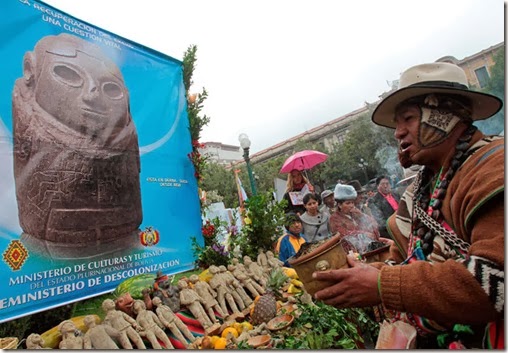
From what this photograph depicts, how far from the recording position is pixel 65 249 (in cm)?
339

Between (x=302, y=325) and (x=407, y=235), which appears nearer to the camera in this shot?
(x=407, y=235)

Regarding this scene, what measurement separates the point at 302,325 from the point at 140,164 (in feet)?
9.08

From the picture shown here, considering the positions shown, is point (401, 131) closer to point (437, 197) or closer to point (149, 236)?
point (437, 197)

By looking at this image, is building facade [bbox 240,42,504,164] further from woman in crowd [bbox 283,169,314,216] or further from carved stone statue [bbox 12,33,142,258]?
carved stone statue [bbox 12,33,142,258]

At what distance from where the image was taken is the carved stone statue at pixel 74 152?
325cm

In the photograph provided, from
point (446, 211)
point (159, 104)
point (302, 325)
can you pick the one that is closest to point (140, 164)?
point (159, 104)

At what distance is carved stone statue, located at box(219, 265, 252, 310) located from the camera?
11.9 ft

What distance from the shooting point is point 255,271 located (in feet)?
13.6

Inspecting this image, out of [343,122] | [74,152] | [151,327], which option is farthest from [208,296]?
[343,122]

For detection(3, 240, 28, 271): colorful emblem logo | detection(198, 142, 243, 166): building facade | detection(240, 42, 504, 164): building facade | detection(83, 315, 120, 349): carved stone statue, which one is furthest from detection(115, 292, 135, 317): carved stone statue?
detection(198, 142, 243, 166): building facade

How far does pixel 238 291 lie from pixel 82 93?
2.82 meters

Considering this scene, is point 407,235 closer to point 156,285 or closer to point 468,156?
point 468,156

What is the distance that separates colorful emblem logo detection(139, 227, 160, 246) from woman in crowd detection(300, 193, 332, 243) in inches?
84.0

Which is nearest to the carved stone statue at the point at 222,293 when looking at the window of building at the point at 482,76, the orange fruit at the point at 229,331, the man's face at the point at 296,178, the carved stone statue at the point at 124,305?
the orange fruit at the point at 229,331
